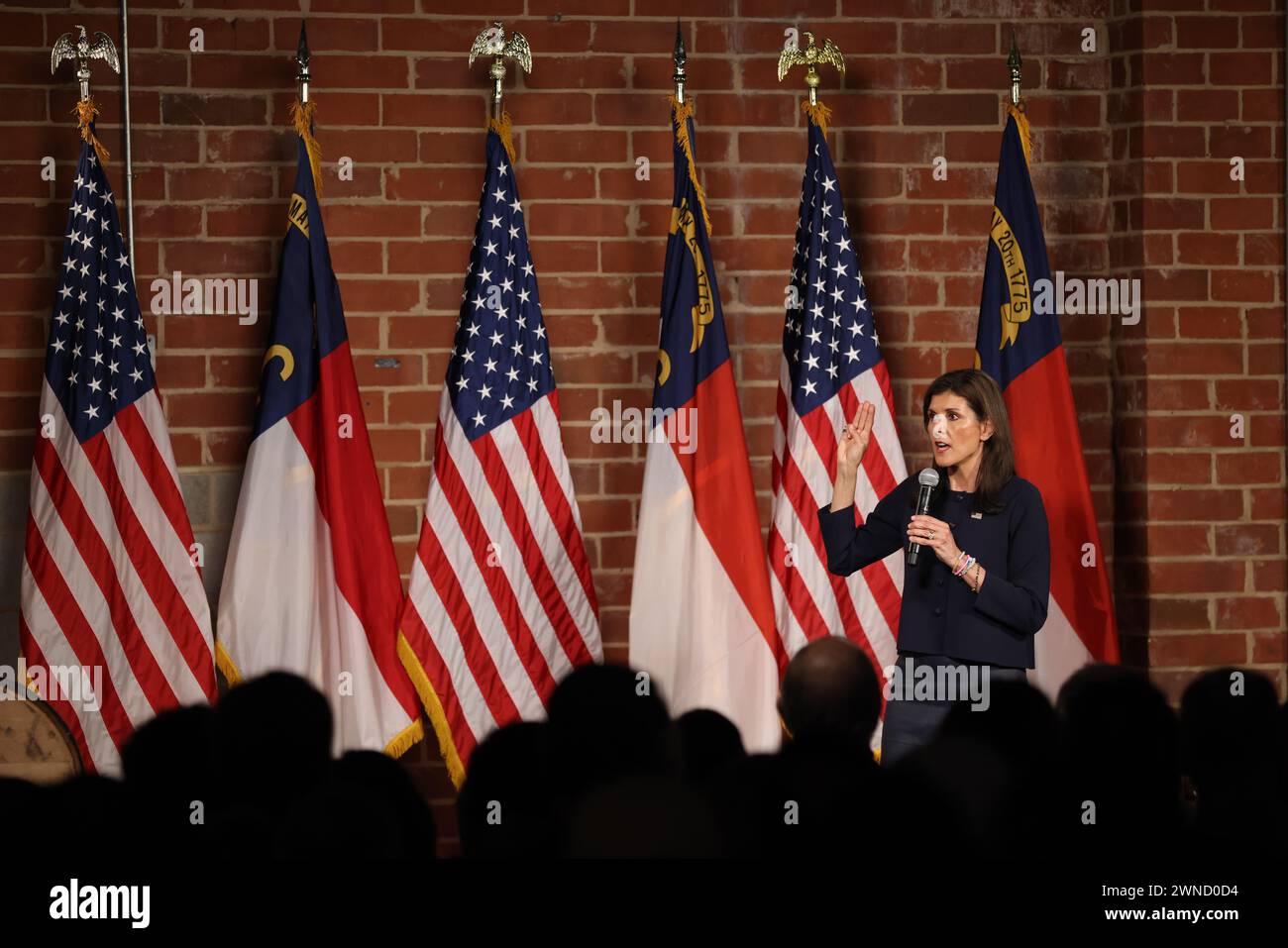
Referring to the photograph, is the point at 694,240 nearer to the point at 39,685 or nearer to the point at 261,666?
the point at 261,666

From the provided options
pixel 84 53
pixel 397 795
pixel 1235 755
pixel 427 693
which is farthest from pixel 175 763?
pixel 84 53

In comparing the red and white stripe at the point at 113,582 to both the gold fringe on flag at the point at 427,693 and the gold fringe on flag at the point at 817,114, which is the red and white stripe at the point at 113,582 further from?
the gold fringe on flag at the point at 817,114

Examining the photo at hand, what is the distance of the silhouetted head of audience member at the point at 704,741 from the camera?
2.50 metres

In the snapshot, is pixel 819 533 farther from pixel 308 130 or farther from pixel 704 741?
pixel 704 741

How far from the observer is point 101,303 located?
455 cm

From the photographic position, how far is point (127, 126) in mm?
4781

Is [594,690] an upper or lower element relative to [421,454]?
lower

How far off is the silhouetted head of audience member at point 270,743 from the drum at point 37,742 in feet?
8.33

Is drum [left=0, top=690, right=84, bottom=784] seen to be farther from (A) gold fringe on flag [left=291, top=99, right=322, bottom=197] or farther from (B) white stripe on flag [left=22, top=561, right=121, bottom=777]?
(A) gold fringe on flag [left=291, top=99, right=322, bottom=197]

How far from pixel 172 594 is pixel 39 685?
476mm

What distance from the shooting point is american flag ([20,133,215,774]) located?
14.7ft

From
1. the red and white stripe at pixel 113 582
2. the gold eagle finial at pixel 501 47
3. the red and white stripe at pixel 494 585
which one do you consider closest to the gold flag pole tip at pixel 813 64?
the gold eagle finial at pixel 501 47
